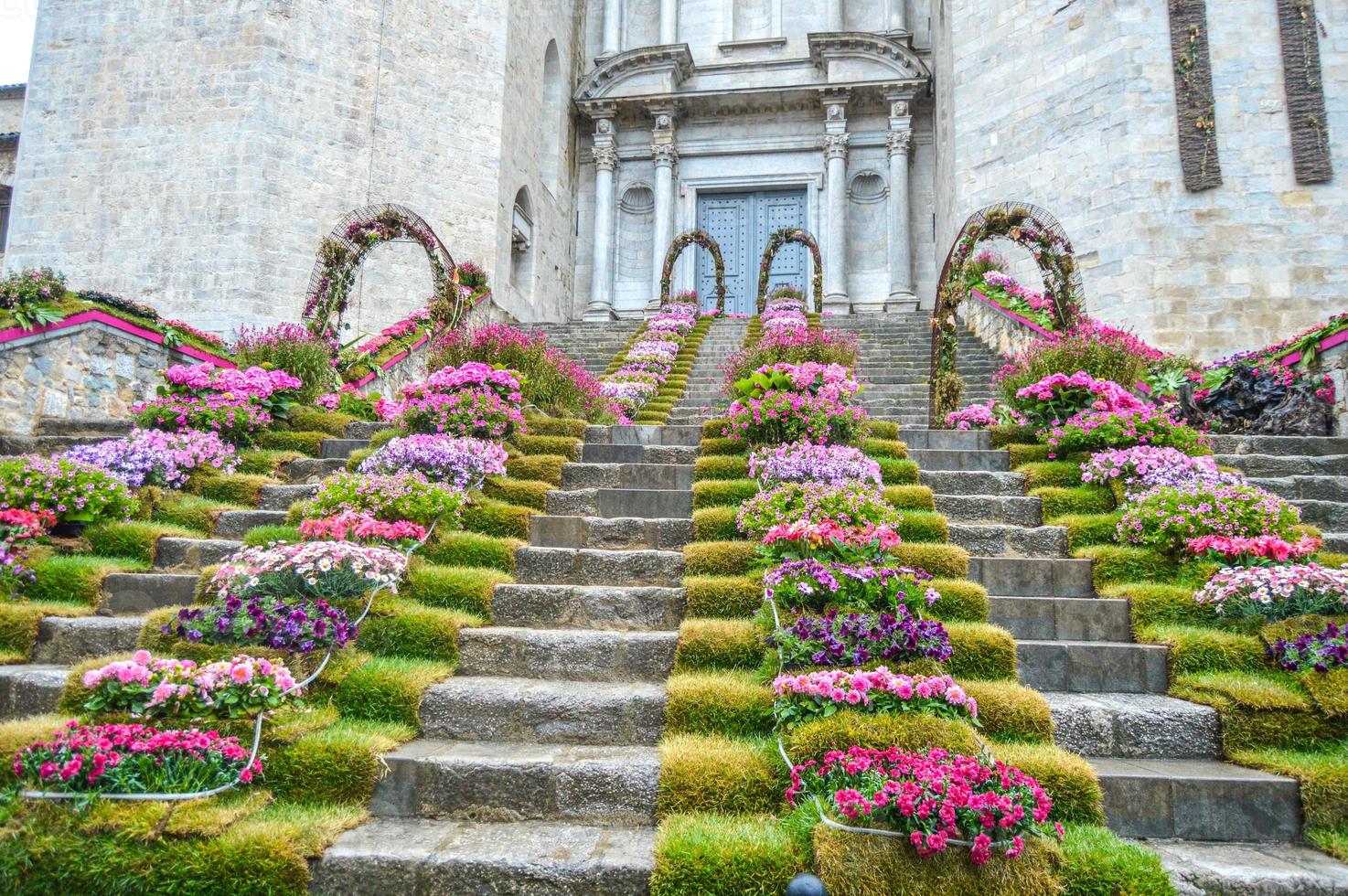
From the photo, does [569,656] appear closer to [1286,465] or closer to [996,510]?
[996,510]

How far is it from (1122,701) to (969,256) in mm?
6188

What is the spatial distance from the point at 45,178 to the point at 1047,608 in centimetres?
1670

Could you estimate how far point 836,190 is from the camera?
58.1ft

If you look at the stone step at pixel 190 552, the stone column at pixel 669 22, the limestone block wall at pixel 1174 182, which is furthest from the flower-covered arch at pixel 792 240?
the stone step at pixel 190 552

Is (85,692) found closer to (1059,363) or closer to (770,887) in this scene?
(770,887)

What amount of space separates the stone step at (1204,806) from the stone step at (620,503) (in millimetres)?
3435

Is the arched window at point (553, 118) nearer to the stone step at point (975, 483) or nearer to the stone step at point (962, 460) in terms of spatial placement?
the stone step at point (962, 460)

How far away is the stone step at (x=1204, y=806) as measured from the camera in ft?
10.8

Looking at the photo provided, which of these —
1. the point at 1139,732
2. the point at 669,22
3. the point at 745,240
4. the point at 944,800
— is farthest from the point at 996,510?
the point at 669,22

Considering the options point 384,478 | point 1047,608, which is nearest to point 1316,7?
point 1047,608

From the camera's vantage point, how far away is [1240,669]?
13.8ft

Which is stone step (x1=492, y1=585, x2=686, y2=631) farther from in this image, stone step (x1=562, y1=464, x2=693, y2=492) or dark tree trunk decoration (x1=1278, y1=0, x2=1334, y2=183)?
dark tree trunk decoration (x1=1278, y1=0, x2=1334, y2=183)

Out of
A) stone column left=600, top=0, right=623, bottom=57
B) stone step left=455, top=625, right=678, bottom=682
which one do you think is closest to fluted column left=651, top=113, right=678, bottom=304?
stone column left=600, top=0, right=623, bottom=57

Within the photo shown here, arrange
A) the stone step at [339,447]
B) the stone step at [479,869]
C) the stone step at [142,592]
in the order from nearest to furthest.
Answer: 1. the stone step at [479,869]
2. the stone step at [142,592]
3. the stone step at [339,447]
